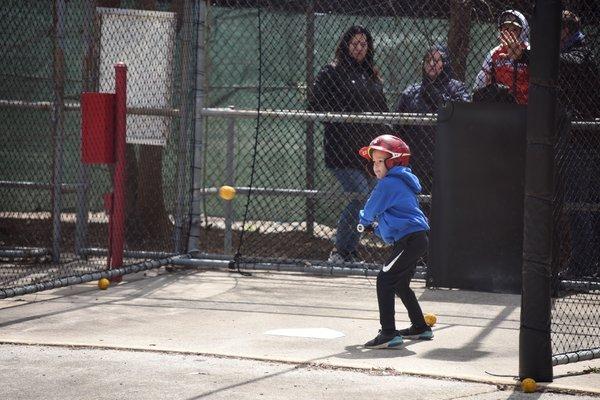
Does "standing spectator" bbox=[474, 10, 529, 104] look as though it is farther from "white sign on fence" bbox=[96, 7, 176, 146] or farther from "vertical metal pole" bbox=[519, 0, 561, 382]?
"vertical metal pole" bbox=[519, 0, 561, 382]

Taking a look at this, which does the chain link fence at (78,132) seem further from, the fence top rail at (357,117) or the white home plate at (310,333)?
the white home plate at (310,333)

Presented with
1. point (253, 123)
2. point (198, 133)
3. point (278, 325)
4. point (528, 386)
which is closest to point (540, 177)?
point (528, 386)

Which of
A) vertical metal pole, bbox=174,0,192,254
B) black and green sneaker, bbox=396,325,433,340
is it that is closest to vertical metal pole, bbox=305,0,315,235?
vertical metal pole, bbox=174,0,192,254

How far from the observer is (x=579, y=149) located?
902 cm

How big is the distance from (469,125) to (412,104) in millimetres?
1724

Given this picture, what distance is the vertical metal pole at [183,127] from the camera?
10.7 meters

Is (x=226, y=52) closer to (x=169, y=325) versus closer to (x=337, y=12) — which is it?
(x=337, y=12)

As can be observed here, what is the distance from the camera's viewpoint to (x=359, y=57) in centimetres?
1040

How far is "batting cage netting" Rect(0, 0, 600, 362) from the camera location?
29.7 ft

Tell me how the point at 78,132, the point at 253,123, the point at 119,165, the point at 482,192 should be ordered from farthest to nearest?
the point at 253,123
the point at 78,132
the point at 119,165
the point at 482,192

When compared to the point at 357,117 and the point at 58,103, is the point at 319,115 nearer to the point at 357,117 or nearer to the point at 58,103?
the point at 357,117

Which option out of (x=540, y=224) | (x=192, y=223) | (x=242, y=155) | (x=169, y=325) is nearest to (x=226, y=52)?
(x=242, y=155)

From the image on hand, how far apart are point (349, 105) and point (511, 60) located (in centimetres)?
181

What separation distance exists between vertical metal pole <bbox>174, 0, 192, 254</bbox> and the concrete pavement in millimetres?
630
